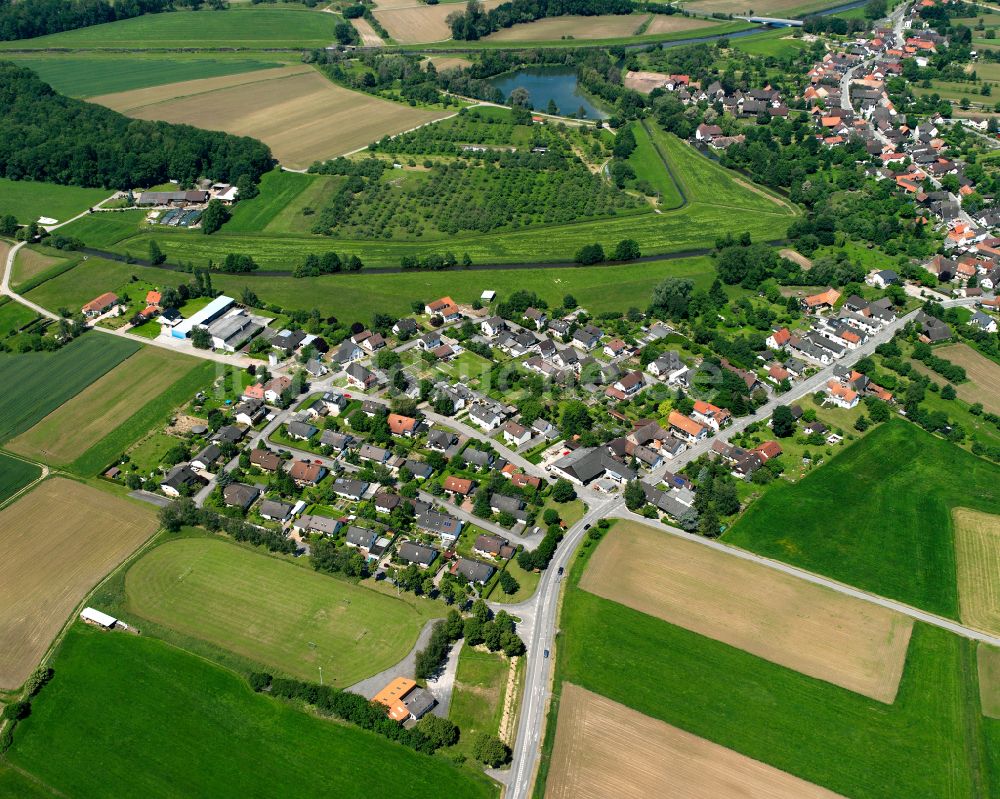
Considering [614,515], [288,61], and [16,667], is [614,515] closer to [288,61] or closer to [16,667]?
[16,667]

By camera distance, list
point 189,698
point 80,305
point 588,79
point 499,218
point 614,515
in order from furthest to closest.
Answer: point 588,79 < point 499,218 < point 80,305 < point 614,515 < point 189,698

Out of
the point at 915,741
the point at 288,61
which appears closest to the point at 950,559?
the point at 915,741

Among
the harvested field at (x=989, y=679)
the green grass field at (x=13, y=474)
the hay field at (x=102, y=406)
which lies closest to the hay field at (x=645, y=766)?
the harvested field at (x=989, y=679)

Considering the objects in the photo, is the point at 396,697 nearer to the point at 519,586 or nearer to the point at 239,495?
the point at 519,586

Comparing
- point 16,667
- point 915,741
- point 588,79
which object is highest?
point 588,79

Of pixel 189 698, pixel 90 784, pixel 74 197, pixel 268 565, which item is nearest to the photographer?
pixel 90 784

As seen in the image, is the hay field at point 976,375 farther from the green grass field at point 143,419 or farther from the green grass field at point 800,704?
the green grass field at point 143,419

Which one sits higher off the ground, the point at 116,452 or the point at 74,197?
the point at 74,197

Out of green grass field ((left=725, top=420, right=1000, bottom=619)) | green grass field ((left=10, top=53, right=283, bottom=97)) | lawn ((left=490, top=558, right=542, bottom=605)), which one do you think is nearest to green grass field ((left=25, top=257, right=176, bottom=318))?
lawn ((left=490, top=558, right=542, bottom=605))

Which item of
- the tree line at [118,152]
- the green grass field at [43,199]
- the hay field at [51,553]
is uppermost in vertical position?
the tree line at [118,152]
